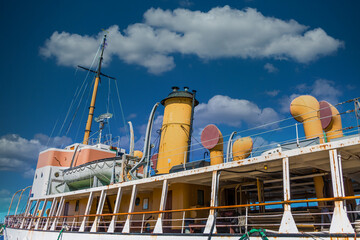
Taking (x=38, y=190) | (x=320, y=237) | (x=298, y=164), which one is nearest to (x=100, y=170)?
(x=38, y=190)

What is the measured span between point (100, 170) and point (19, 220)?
30.1 ft

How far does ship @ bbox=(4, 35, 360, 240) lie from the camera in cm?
857

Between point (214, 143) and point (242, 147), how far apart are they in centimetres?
175

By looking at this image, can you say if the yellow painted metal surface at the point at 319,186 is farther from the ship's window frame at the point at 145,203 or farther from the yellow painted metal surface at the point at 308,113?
the ship's window frame at the point at 145,203

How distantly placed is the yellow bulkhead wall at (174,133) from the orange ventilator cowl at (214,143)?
1771mm

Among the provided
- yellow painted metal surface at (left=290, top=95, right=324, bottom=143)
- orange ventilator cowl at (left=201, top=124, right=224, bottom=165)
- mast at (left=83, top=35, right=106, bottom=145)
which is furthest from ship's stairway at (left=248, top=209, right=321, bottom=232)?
mast at (left=83, top=35, right=106, bottom=145)

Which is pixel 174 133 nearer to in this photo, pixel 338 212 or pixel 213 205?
pixel 213 205

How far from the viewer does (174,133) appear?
1764cm

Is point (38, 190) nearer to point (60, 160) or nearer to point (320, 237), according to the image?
point (60, 160)

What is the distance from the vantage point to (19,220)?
2481cm

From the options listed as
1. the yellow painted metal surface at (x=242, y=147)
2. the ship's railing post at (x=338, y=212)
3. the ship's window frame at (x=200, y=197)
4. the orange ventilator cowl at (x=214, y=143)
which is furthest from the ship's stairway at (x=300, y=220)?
the orange ventilator cowl at (x=214, y=143)

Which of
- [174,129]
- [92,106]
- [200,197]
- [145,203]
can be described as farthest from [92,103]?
[200,197]

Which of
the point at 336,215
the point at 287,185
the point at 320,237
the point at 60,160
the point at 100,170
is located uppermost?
the point at 60,160

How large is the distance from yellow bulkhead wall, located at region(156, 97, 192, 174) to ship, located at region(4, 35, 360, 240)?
57 millimetres
